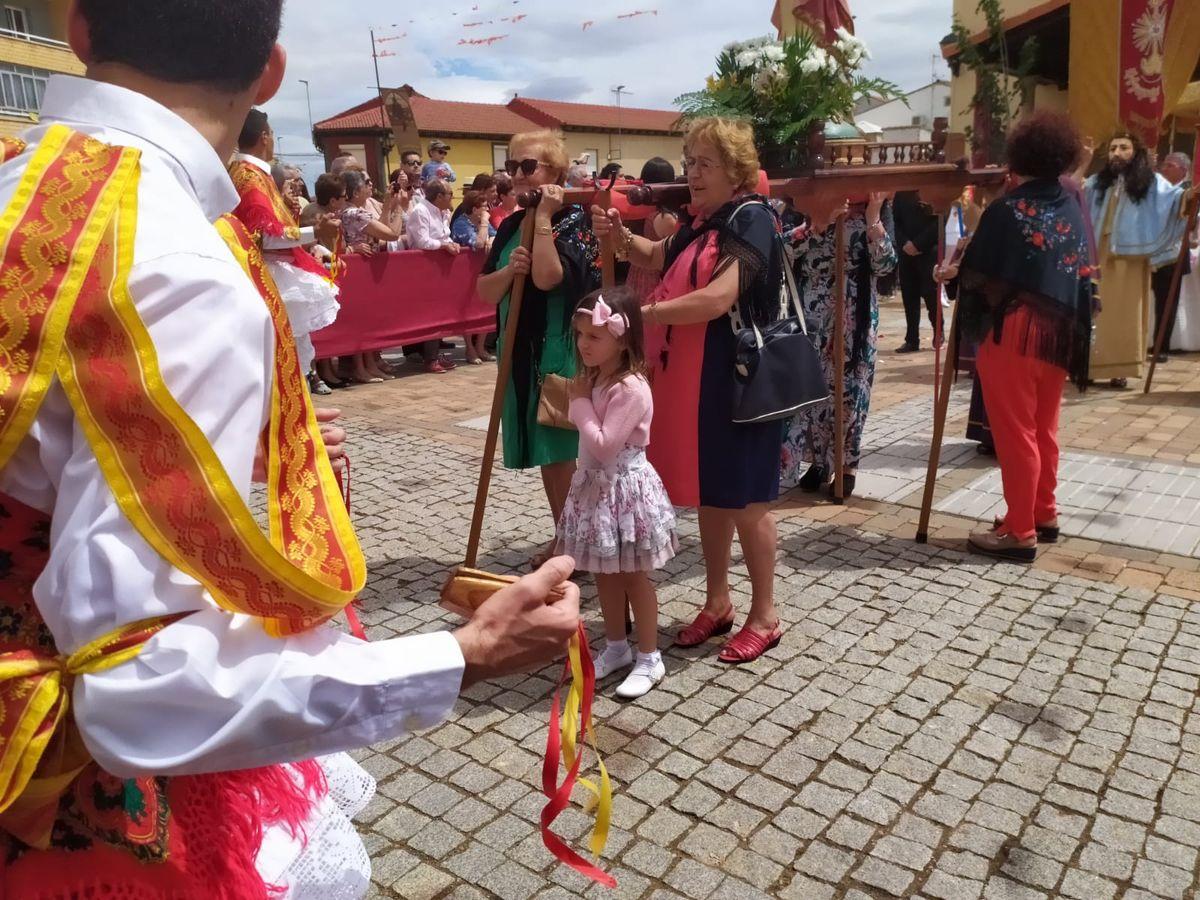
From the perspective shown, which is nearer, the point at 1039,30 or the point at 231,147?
the point at 231,147

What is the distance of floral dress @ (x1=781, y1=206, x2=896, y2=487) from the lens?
5.17m

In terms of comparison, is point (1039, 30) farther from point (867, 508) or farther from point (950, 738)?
point (950, 738)

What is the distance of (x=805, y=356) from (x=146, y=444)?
2863 millimetres

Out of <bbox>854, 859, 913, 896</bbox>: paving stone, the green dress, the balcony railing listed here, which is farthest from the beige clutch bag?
the balcony railing

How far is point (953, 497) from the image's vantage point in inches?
217

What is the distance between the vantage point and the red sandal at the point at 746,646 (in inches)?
141

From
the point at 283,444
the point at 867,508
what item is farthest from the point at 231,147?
the point at 867,508

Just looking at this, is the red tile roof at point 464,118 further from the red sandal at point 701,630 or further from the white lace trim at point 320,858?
the white lace trim at point 320,858

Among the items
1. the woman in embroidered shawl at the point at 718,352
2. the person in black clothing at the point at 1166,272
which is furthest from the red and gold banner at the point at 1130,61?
the woman in embroidered shawl at the point at 718,352

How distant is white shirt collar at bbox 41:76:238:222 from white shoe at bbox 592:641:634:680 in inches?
108

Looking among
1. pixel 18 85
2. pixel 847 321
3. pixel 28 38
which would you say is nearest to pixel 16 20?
pixel 28 38

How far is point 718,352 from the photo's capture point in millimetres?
3408

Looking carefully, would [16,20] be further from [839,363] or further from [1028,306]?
[1028,306]

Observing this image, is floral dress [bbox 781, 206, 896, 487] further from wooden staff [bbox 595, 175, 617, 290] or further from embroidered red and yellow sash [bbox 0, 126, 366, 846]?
embroidered red and yellow sash [bbox 0, 126, 366, 846]
